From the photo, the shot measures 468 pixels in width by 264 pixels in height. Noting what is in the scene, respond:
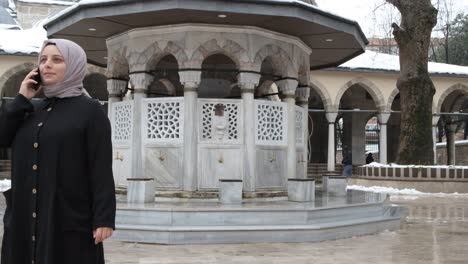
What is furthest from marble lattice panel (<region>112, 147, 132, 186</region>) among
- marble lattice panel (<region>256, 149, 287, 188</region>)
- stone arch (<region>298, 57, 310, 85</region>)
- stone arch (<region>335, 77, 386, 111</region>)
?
stone arch (<region>335, 77, 386, 111</region>)

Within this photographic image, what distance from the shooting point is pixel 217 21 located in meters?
9.51

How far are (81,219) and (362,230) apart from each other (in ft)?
20.6

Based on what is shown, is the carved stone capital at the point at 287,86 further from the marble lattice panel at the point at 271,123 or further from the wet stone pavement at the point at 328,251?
the wet stone pavement at the point at 328,251

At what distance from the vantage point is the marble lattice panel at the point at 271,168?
9750 millimetres

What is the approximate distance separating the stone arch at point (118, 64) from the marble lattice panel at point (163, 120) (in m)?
1.16

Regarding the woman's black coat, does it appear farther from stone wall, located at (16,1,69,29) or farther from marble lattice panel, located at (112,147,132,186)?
stone wall, located at (16,1,69,29)

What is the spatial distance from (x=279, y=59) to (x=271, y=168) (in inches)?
72.7

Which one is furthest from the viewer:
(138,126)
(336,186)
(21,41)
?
(21,41)

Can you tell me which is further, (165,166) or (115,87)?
(115,87)

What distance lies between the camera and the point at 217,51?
973cm

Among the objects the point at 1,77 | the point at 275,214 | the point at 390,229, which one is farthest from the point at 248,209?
the point at 1,77

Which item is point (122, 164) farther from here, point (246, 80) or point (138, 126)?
point (246, 80)

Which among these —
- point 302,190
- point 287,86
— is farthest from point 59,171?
point 287,86

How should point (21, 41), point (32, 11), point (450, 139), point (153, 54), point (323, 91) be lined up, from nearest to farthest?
1. point (153, 54)
2. point (21, 41)
3. point (323, 91)
4. point (450, 139)
5. point (32, 11)
